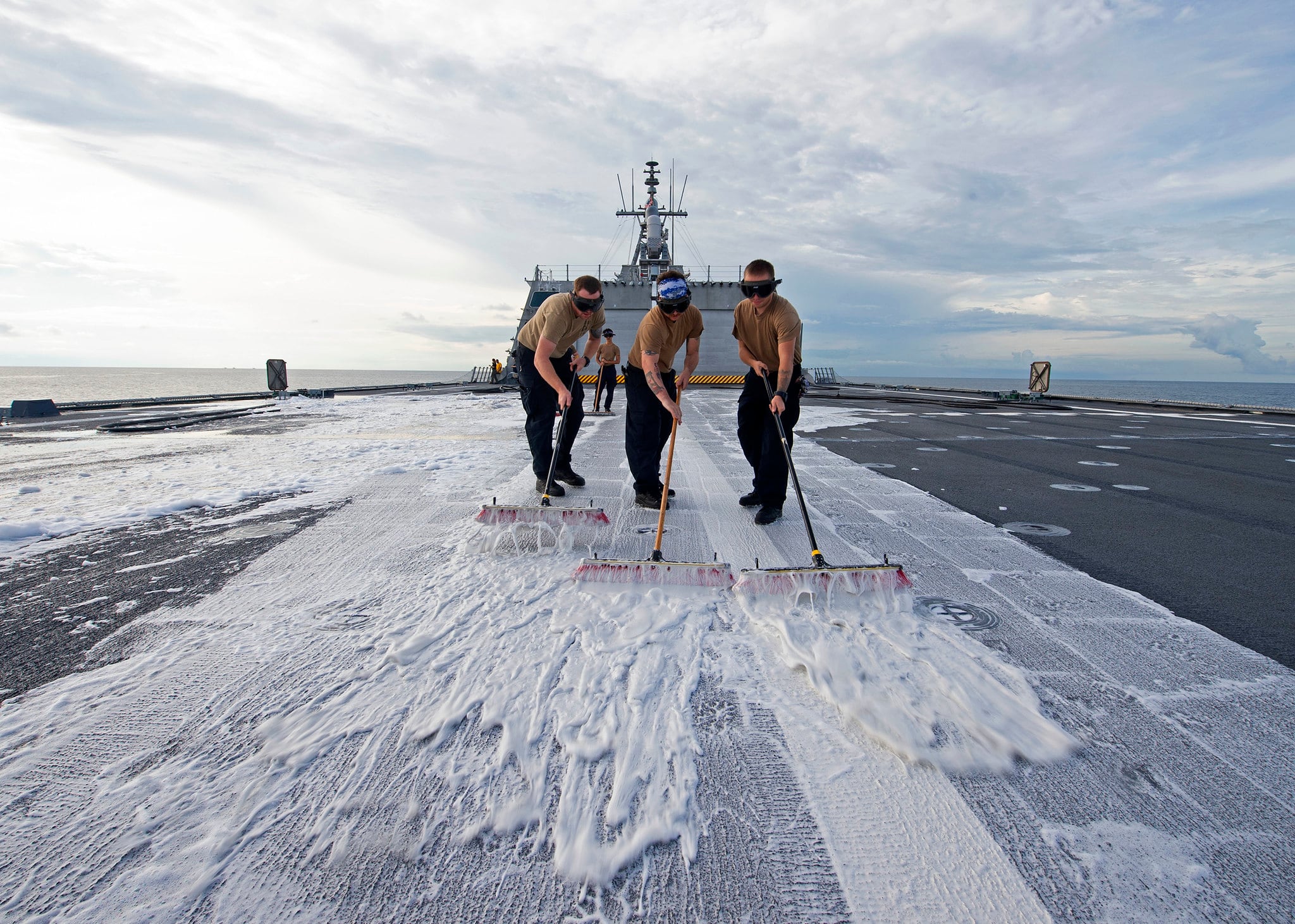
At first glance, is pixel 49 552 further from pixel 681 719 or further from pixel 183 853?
pixel 681 719

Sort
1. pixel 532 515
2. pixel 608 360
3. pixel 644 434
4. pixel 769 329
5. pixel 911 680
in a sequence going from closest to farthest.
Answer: pixel 911 680, pixel 532 515, pixel 769 329, pixel 644 434, pixel 608 360

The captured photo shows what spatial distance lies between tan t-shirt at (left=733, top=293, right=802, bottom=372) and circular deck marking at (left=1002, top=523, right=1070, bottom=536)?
167 cm

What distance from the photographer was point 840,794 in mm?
1305

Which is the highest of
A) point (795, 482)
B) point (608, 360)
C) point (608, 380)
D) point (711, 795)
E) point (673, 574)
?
point (608, 360)

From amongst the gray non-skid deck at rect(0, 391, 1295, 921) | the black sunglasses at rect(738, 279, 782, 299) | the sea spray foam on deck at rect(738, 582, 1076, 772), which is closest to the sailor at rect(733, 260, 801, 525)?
the black sunglasses at rect(738, 279, 782, 299)

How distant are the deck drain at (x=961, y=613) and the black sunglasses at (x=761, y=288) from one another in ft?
6.71

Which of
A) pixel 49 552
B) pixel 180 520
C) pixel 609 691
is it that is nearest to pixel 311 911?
pixel 609 691

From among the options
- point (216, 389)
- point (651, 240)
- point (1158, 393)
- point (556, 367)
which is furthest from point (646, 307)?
point (1158, 393)

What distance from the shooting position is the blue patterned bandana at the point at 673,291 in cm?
348

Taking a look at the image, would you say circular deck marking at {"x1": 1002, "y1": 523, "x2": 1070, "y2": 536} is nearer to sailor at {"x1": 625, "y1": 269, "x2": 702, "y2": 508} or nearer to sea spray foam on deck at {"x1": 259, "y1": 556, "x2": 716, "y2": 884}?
sailor at {"x1": 625, "y1": 269, "x2": 702, "y2": 508}

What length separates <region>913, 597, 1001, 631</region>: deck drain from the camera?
212 centimetres

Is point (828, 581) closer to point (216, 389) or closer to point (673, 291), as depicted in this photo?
point (673, 291)

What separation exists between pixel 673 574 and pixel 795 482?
35.5 inches

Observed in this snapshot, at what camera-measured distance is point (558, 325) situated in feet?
12.8
